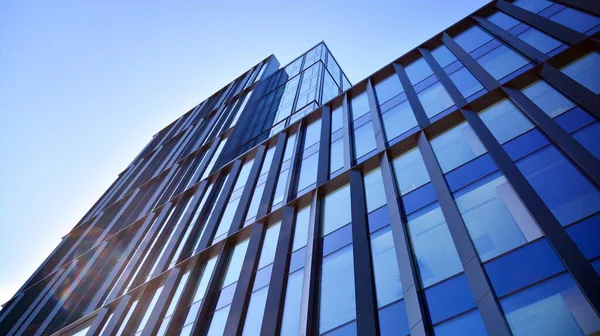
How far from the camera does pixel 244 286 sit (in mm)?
17000

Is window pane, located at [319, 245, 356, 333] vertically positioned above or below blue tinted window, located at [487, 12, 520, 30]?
below

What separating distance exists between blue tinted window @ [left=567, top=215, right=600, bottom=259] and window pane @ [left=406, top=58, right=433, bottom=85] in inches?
542

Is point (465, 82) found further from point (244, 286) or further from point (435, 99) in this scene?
point (244, 286)

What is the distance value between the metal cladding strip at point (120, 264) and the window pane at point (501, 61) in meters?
23.6

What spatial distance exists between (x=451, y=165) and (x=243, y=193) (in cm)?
1261

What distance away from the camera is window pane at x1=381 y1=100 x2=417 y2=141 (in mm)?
19703

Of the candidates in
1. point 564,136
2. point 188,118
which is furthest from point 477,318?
point 188,118

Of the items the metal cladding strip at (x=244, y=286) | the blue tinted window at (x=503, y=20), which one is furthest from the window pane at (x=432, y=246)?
the blue tinted window at (x=503, y=20)

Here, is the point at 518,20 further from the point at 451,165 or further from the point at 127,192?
the point at 127,192

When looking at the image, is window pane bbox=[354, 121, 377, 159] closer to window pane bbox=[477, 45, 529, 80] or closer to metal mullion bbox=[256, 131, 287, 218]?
metal mullion bbox=[256, 131, 287, 218]

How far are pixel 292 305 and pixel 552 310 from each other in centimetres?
814

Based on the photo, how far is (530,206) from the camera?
37.1 ft

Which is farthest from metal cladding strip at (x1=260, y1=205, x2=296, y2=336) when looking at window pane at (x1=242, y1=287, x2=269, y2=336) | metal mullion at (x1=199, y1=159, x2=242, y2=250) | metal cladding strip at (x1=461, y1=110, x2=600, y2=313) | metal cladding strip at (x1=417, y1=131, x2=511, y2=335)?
metal cladding strip at (x1=461, y1=110, x2=600, y2=313)

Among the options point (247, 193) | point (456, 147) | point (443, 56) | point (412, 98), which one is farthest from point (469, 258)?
point (443, 56)
